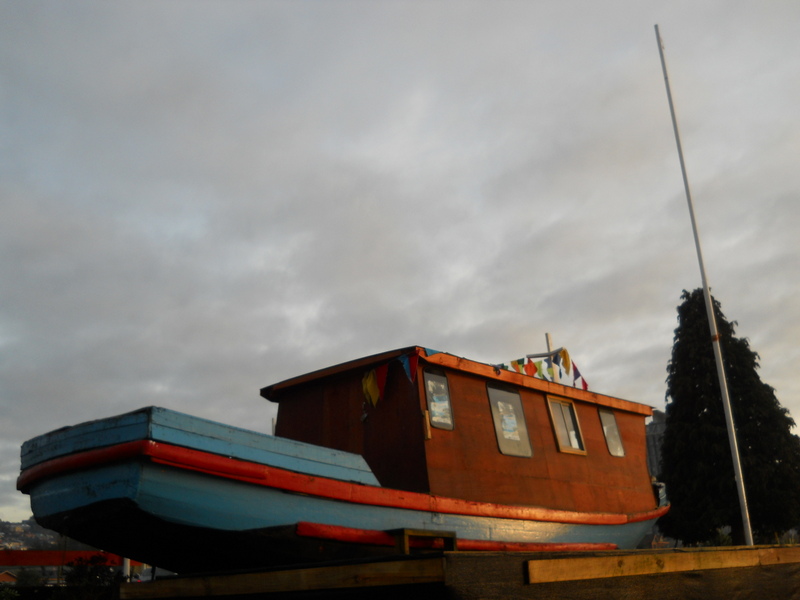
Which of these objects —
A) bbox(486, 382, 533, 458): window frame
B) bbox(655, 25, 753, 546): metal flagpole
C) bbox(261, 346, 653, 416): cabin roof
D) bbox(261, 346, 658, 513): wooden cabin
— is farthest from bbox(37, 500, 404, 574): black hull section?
bbox(655, 25, 753, 546): metal flagpole

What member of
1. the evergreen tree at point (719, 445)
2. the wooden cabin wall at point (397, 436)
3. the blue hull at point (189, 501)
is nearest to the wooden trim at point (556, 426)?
the wooden cabin wall at point (397, 436)

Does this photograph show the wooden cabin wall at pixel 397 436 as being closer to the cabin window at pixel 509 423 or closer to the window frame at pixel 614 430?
the cabin window at pixel 509 423

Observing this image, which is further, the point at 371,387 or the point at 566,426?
the point at 566,426

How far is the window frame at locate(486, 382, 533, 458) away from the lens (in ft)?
28.0

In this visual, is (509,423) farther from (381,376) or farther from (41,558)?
(41,558)

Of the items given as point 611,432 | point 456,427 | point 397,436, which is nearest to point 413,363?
point 397,436

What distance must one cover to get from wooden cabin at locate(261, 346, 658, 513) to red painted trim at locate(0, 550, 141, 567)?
687 cm

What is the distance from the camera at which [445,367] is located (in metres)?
8.06

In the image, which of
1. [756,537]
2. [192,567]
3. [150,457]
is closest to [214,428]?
[150,457]

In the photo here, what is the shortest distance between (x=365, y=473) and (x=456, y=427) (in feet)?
5.16

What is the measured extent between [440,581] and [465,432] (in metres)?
5.54

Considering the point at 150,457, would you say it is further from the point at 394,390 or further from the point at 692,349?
the point at 692,349

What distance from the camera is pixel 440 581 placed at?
255 centimetres

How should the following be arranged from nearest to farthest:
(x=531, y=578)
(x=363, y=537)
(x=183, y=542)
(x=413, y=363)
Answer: (x=531, y=578), (x=183, y=542), (x=363, y=537), (x=413, y=363)
